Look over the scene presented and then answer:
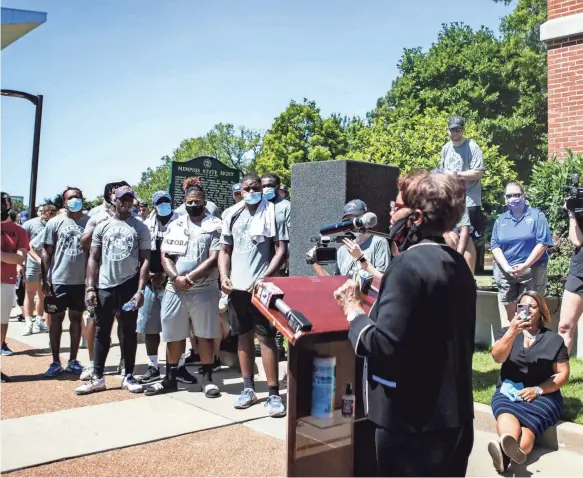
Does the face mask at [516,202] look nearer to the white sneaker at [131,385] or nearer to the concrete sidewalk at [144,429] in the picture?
the concrete sidewalk at [144,429]

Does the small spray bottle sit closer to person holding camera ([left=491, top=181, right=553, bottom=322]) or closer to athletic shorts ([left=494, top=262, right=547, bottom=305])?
person holding camera ([left=491, top=181, right=553, bottom=322])

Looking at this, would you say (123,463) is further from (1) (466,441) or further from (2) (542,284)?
(2) (542,284)

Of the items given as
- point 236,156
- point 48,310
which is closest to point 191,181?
point 48,310

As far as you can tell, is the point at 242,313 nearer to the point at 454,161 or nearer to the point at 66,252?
the point at 66,252

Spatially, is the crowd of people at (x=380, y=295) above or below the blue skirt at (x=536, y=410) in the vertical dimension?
above

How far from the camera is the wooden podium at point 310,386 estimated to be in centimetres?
311

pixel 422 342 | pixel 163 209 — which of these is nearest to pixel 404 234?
pixel 422 342

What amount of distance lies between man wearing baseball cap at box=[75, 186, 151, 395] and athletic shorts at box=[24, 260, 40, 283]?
4.26 meters

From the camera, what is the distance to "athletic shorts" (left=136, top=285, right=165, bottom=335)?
657 cm

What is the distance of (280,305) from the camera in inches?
122

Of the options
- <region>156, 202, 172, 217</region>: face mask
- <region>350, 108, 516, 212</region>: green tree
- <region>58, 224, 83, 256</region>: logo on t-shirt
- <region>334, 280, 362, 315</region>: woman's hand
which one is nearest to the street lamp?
<region>58, 224, 83, 256</region>: logo on t-shirt

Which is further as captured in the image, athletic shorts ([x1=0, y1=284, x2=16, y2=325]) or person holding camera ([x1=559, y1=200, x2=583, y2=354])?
athletic shorts ([x1=0, y1=284, x2=16, y2=325])

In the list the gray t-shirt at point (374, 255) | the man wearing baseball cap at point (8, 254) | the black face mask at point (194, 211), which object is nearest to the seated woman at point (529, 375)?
the gray t-shirt at point (374, 255)

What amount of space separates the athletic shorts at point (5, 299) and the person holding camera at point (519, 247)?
555 cm
